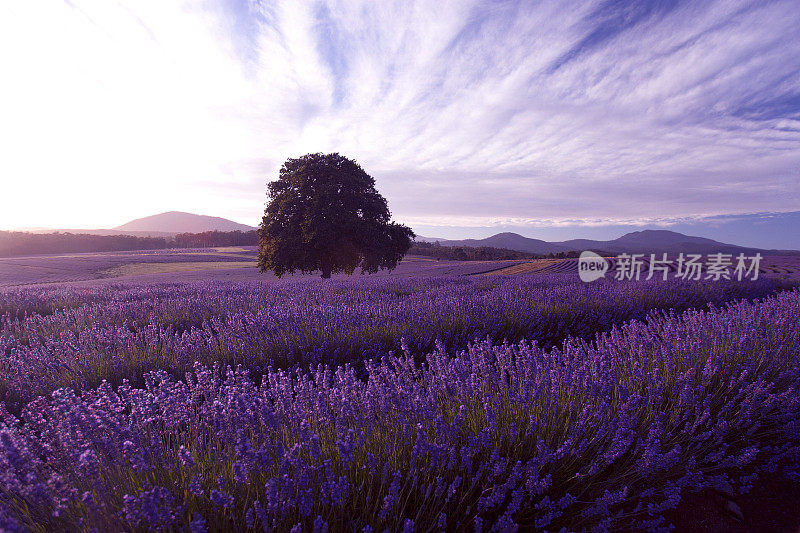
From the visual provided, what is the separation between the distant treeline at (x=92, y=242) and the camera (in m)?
38.0

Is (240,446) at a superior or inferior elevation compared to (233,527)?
superior

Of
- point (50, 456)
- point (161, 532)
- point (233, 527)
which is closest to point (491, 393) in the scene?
point (233, 527)

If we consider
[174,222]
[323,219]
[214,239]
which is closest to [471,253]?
[323,219]

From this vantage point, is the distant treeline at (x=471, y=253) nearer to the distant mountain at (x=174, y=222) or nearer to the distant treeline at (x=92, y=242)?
the distant treeline at (x=92, y=242)

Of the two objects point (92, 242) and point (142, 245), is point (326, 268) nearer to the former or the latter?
point (142, 245)

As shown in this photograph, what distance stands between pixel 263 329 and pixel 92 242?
170 ft

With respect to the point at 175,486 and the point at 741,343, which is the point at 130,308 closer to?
the point at 175,486

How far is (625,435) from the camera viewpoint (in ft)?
5.56

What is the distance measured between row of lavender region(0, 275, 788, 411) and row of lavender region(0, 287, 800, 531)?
0.97 meters

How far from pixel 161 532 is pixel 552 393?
163 cm

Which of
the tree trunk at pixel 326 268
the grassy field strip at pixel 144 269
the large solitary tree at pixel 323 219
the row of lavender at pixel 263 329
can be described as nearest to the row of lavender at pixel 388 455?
the row of lavender at pixel 263 329

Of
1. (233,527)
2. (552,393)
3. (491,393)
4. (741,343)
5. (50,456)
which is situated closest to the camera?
(233,527)

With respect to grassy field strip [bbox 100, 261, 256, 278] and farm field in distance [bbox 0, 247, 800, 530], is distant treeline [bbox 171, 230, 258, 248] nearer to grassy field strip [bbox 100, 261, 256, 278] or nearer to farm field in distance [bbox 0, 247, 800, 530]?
grassy field strip [bbox 100, 261, 256, 278]

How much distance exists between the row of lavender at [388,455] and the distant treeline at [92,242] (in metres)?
30.6
